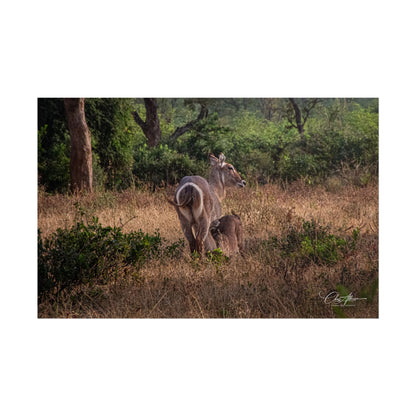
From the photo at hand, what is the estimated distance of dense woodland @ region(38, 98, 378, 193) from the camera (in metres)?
7.25

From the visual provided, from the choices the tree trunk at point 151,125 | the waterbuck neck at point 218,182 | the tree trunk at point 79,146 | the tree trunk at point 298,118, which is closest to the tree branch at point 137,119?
the tree trunk at point 151,125

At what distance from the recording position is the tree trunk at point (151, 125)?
30.1ft

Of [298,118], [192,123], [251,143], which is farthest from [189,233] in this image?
[298,118]

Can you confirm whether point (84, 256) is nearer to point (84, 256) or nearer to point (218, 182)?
point (84, 256)

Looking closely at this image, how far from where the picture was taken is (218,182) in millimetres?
7332

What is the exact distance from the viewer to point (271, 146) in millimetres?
7477

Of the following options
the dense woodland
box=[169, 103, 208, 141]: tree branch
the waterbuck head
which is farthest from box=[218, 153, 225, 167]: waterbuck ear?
box=[169, 103, 208, 141]: tree branch

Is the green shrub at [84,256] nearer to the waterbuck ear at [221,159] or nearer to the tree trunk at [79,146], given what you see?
the waterbuck ear at [221,159]

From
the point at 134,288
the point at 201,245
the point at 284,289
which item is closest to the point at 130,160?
the point at 201,245

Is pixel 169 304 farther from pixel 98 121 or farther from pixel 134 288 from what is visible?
pixel 98 121

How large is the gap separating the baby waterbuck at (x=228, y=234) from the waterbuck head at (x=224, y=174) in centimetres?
55

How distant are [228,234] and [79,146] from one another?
369 centimetres

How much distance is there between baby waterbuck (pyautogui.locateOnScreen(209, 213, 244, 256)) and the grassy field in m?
0.14
